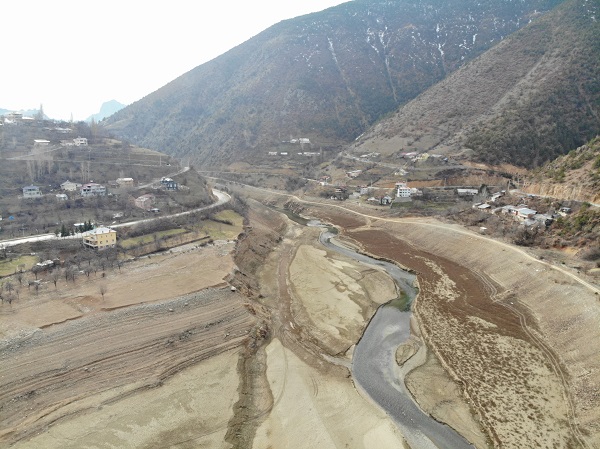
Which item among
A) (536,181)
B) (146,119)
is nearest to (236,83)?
(146,119)

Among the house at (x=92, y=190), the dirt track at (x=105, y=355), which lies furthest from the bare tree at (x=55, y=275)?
the house at (x=92, y=190)

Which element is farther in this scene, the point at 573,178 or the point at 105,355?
the point at 573,178

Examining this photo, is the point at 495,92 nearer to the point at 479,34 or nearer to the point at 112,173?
the point at 479,34

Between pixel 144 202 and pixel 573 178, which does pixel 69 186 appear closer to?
pixel 144 202

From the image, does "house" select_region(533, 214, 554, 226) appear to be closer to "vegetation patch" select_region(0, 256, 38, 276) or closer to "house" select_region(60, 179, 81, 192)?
"vegetation patch" select_region(0, 256, 38, 276)

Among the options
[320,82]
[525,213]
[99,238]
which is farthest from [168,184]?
[320,82]

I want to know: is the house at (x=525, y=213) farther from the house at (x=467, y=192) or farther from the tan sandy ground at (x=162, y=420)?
the tan sandy ground at (x=162, y=420)
